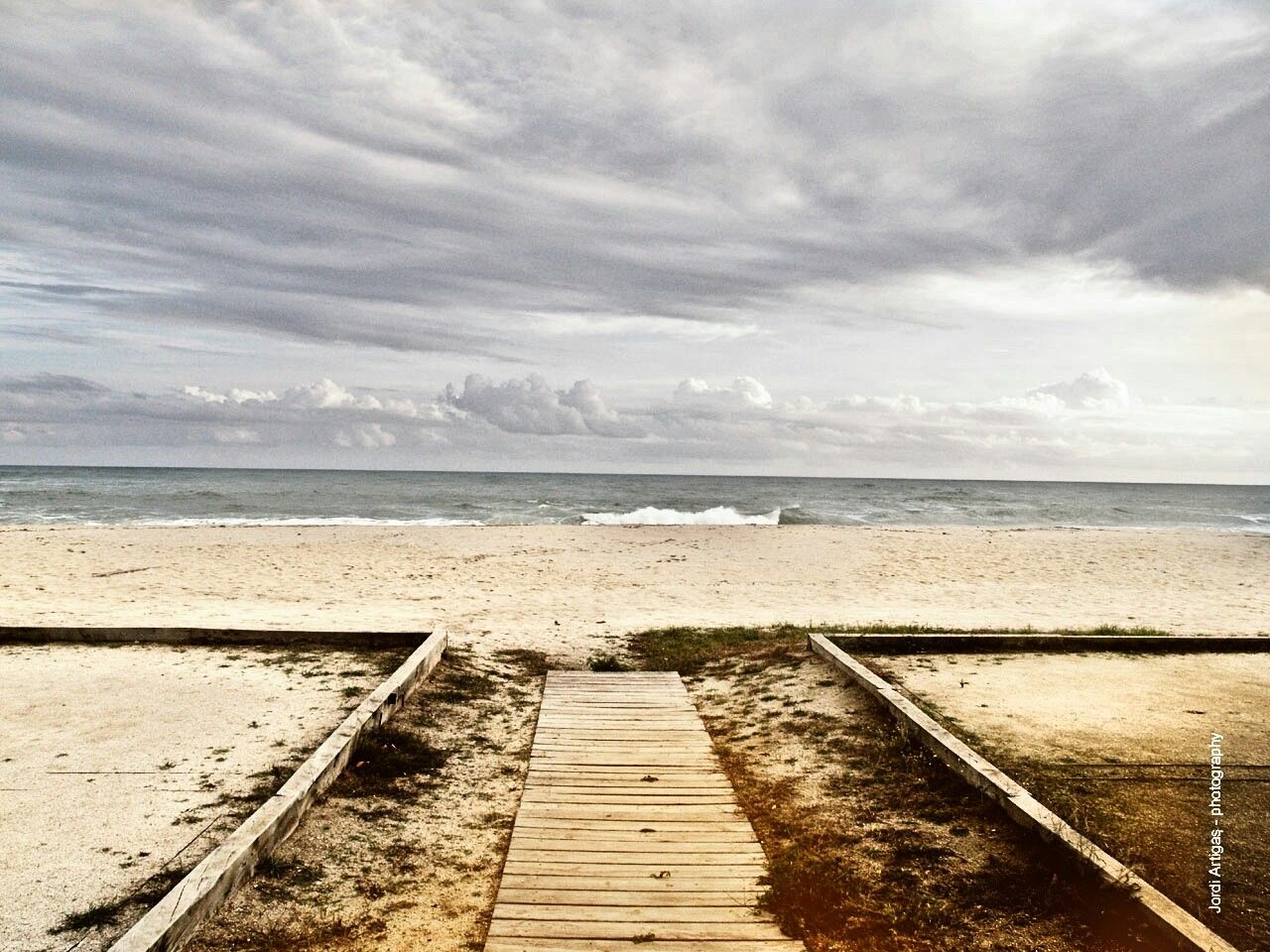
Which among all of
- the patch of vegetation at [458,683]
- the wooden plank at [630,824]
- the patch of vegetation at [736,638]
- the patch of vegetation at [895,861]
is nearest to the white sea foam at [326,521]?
the patch of vegetation at [736,638]

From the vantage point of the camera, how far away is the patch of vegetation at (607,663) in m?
10.1

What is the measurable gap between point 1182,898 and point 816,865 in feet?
6.18

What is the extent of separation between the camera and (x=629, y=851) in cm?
494

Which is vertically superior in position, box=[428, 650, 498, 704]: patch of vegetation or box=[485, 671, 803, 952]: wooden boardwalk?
box=[485, 671, 803, 952]: wooden boardwalk

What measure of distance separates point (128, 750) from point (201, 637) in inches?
A: 155

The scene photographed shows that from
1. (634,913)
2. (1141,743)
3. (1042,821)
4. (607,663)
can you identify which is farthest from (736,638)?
(634,913)

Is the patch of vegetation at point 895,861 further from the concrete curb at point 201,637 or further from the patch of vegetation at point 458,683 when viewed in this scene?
the concrete curb at point 201,637

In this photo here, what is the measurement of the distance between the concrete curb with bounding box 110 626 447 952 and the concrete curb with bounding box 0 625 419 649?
114 inches

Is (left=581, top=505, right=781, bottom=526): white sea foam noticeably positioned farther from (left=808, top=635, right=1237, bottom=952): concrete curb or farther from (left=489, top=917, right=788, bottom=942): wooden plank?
(left=489, top=917, right=788, bottom=942): wooden plank

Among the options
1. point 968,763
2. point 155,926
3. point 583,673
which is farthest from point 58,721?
point 968,763

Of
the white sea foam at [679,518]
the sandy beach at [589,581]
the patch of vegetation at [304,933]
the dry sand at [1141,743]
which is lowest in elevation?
the white sea foam at [679,518]

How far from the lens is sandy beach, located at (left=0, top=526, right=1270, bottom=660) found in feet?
43.9

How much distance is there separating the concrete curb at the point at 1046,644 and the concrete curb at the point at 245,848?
6.07 meters

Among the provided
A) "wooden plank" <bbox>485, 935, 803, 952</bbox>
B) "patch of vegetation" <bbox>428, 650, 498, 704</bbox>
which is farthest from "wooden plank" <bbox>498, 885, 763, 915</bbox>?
"patch of vegetation" <bbox>428, 650, 498, 704</bbox>
